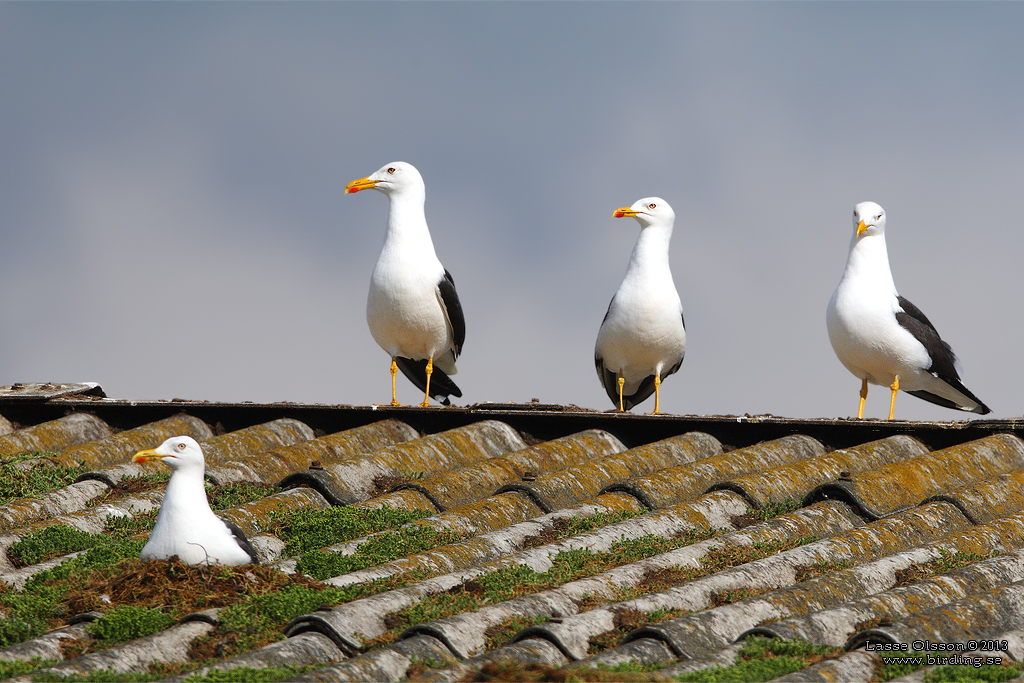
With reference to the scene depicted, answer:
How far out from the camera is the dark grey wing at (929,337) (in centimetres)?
1063

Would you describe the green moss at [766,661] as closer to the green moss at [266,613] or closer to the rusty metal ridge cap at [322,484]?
the green moss at [266,613]

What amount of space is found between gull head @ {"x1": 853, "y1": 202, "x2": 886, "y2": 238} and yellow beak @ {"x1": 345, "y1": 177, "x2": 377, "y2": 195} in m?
4.37

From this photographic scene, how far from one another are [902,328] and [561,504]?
4.59 meters

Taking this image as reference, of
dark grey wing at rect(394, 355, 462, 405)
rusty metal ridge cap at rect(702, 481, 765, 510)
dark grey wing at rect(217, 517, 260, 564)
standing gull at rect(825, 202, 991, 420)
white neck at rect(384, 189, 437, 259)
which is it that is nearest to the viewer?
dark grey wing at rect(217, 517, 260, 564)

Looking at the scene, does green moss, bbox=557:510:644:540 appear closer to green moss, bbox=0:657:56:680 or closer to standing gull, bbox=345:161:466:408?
green moss, bbox=0:657:56:680

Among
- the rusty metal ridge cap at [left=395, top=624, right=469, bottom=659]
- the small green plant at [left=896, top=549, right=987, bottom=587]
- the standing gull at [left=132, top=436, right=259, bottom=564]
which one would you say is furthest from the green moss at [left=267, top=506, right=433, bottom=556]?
the small green plant at [left=896, top=549, right=987, bottom=587]

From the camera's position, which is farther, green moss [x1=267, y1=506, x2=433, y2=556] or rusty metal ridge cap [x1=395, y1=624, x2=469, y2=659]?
green moss [x1=267, y1=506, x2=433, y2=556]

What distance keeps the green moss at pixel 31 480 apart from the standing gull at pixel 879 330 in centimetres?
629

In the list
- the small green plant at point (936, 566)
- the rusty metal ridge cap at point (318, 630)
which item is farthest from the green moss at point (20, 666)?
the small green plant at point (936, 566)

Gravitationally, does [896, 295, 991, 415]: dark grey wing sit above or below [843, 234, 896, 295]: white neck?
below

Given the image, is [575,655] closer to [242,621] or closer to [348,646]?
[348,646]

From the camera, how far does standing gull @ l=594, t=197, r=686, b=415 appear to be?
11102mm

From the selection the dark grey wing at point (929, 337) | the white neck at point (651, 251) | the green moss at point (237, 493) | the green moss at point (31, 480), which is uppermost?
the white neck at point (651, 251)

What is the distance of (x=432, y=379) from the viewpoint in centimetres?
1215
